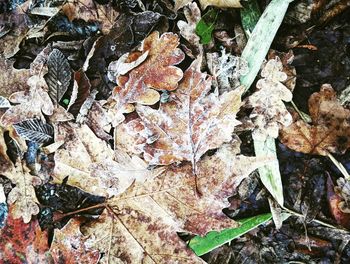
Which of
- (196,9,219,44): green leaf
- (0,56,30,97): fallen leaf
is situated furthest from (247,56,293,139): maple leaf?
(0,56,30,97): fallen leaf

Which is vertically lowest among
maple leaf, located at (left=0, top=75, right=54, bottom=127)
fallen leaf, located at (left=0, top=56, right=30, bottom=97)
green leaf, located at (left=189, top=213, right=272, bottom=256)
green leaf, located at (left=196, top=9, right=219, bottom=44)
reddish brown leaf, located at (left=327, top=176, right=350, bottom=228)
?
green leaf, located at (left=189, top=213, right=272, bottom=256)

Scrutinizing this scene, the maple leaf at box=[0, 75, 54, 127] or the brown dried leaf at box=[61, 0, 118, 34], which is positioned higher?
the brown dried leaf at box=[61, 0, 118, 34]

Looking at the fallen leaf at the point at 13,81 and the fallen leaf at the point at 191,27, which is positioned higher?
the fallen leaf at the point at 191,27

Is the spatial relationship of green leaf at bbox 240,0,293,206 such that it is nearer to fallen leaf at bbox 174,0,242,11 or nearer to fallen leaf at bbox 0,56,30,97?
fallen leaf at bbox 174,0,242,11

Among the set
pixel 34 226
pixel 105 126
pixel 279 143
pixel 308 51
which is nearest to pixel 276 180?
pixel 279 143

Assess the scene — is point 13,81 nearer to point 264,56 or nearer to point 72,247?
point 72,247

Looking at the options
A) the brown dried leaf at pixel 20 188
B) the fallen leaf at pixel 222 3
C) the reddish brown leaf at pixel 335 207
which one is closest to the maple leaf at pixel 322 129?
the reddish brown leaf at pixel 335 207

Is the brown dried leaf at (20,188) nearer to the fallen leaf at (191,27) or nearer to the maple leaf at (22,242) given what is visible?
the maple leaf at (22,242)

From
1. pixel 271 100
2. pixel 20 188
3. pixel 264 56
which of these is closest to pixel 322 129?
pixel 271 100
